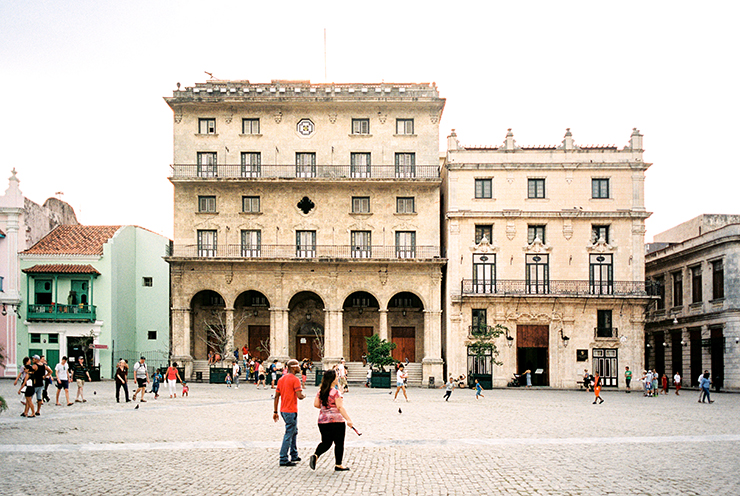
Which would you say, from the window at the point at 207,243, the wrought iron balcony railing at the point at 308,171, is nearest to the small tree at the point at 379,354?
the wrought iron balcony railing at the point at 308,171

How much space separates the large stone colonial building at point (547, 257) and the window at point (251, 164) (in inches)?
503

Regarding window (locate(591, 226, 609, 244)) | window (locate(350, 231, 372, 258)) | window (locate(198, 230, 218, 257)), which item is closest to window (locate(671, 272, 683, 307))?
window (locate(591, 226, 609, 244))

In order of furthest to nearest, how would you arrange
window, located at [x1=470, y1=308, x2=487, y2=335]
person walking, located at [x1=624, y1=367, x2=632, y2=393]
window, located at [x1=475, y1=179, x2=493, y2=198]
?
window, located at [x1=475, y1=179, x2=493, y2=198] → window, located at [x1=470, y1=308, x2=487, y2=335] → person walking, located at [x1=624, y1=367, x2=632, y2=393]

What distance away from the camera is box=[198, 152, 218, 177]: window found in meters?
48.7

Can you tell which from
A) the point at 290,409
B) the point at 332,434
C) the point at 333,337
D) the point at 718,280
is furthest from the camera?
the point at 333,337

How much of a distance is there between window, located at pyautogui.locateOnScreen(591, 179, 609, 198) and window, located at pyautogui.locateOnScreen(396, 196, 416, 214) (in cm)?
1192

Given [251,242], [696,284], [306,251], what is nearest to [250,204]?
[251,242]

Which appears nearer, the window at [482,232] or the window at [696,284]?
the window at [696,284]

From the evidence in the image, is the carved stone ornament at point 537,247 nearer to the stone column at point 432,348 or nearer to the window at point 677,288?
the stone column at point 432,348

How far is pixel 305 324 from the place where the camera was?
5106 centimetres

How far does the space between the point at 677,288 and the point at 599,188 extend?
981 cm

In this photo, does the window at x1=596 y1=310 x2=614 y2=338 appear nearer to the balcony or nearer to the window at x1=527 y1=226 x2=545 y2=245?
the window at x1=527 y1=226 x2=545 y2=245

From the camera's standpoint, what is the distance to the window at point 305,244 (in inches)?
1901

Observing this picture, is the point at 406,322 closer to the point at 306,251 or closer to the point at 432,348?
the point at 432,348
